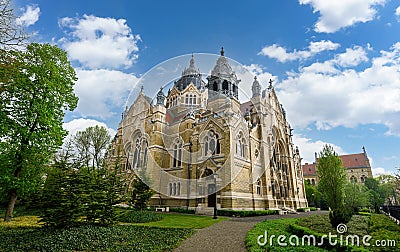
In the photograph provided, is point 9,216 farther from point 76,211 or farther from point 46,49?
point 46,49

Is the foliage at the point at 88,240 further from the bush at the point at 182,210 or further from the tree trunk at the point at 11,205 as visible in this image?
the bush at the point at 182,210

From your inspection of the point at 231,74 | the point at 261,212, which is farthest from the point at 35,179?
the point at 231,74

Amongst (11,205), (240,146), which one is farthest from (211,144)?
(11,205)

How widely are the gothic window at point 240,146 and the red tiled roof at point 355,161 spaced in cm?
6888

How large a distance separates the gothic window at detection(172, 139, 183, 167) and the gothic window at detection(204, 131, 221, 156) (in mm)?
4654

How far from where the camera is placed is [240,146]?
84.9 feet

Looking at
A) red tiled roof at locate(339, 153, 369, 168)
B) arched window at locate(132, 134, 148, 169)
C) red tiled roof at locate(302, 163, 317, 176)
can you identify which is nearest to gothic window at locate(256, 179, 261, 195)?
arched window at locate(132, 134, 148, 169)

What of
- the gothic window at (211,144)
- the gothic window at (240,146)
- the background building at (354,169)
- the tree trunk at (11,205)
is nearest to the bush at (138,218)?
the tree trunk at (11,205)

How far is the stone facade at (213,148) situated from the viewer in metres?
24.6

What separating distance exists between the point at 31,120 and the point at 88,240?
1074 centimetres

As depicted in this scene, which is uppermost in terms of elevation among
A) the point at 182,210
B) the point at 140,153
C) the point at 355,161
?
the point at 355,161

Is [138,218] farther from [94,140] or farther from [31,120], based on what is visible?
[94,140]

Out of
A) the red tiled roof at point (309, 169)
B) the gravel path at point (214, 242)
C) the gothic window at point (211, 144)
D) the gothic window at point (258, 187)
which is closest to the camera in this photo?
the gravel path at point (214, 242)

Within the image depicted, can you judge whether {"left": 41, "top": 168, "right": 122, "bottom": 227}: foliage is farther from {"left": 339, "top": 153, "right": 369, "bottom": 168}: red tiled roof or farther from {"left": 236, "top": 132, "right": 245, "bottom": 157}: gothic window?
{"left": 339, "top": 153, "right": 369, "bottom": 168}: red tiled roof
